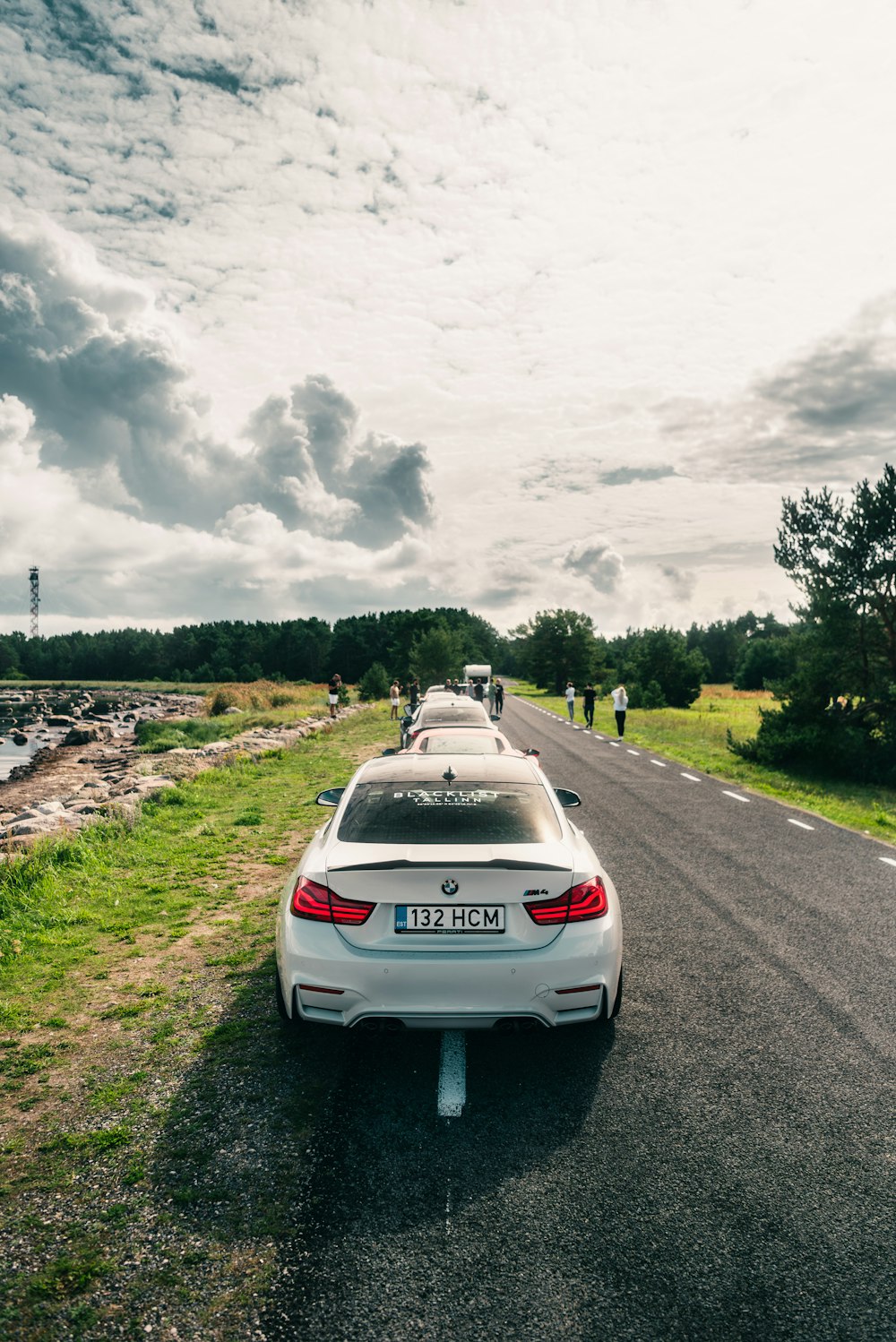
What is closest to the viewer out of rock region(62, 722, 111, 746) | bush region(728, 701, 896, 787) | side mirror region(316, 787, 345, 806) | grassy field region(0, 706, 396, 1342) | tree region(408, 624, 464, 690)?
grassy field region(0, 706, 396, 1342)

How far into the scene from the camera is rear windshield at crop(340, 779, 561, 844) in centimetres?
426

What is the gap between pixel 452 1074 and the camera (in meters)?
4.07

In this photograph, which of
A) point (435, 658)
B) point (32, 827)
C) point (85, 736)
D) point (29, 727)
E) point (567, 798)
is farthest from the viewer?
point (435, 658)

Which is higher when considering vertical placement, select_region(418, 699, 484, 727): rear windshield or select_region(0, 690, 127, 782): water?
select_region(418, 699, 484, 727): rear windshield

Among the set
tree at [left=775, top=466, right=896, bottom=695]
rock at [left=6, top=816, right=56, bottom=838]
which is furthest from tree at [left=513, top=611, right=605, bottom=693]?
rock at [left=6, top=816, right=56, bottom=838]

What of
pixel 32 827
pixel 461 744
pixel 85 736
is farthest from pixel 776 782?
pixel 85 736

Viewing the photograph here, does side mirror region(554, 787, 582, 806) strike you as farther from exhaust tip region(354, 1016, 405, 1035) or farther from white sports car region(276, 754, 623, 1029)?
exhaust tip region(354, 1016, 405, 1035)

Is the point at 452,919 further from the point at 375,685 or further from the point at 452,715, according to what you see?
the point at 375,685

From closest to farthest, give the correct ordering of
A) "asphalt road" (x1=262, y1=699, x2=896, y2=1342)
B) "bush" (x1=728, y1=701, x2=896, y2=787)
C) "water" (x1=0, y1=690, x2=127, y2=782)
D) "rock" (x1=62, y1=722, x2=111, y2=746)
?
"asphalt road" (x1=262, y1=699, x2=896, y2=1342)
"bush" (x1=728, y1=701, x2=896, y2=787)
"water" (x1=0, y1=690, x2=127, y2=782)
"rock" (x1=62, y1=722, x2=111, y2=746)

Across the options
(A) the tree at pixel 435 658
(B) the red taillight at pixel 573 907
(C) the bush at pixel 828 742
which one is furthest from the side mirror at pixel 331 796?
(A) the tree at pixel 435 658

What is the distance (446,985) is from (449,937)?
21 centimetres

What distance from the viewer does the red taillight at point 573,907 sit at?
12.5 feet

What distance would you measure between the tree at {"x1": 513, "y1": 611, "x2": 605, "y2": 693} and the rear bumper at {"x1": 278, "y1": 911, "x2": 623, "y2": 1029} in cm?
8630

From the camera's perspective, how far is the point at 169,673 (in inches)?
5620
